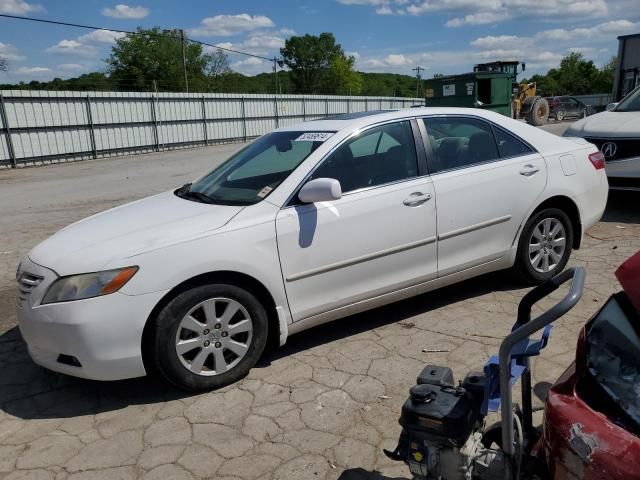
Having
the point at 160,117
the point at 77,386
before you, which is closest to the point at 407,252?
the point at 77,386

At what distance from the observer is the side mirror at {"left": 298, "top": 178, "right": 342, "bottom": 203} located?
3238 mm

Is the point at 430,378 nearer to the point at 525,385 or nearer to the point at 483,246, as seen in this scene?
the point at 525,385

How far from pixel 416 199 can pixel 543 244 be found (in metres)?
1.41

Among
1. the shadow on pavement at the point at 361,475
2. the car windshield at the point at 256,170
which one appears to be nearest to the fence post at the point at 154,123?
the car windshield at the point at 256,170

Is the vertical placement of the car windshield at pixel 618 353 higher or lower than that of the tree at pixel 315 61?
lower

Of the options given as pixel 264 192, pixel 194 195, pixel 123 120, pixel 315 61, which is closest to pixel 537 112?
pixel 123 120

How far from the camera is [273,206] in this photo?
3307 mm

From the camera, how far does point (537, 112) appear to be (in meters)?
25.8

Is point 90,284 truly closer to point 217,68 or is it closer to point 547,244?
point 547,244

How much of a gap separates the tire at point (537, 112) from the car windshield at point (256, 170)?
24155 millimetres

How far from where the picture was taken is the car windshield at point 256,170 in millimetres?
3533

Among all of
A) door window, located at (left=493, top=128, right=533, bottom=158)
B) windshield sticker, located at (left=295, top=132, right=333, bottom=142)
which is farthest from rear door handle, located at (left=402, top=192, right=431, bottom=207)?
door window, located at (left=493, top=128, right=533, bottom=158)

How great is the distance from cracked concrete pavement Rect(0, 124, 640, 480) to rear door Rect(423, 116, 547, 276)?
20.1 inches

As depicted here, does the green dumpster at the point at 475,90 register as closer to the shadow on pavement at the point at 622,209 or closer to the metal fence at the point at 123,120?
the metal fence at the point at 123,120
